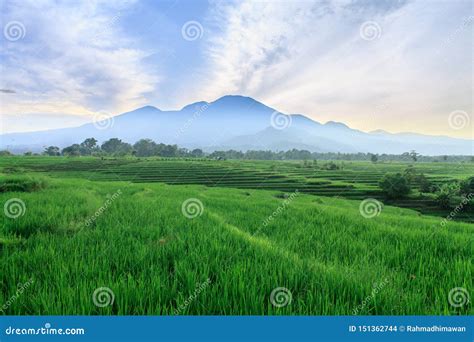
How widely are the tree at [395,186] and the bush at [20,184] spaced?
228 feet

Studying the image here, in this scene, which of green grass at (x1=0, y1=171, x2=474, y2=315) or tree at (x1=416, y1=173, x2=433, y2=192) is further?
tree at (x1=416, y1=173, x2=433, y2=192)

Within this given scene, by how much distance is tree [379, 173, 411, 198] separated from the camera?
61938mm

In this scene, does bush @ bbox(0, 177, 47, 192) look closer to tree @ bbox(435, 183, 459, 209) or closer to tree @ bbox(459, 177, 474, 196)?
tree @ bbox(435, 183, 459, 209)

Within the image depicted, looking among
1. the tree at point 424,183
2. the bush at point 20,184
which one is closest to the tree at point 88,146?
the bush at point 20,184

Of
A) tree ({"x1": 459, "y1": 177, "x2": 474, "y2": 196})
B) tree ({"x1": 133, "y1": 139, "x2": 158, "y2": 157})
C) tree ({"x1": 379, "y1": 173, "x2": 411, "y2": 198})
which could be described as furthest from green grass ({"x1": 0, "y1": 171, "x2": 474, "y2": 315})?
tree ({"x1": 133, "y1": 139, "x2": 158, "y2": 157})

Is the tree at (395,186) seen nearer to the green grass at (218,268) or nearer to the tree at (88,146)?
the green grass at (218,268)

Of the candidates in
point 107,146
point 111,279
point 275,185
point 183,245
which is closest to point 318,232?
point 183,245

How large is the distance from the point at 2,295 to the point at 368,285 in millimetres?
3943

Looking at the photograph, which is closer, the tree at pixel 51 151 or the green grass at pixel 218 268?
the green grass at pixel 218 268

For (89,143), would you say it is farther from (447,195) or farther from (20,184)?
(447,195)

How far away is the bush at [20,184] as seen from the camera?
967cm

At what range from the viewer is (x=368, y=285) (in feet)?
9.02

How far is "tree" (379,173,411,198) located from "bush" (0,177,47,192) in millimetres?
69464

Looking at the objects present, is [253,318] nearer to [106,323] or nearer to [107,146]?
[106,323]
